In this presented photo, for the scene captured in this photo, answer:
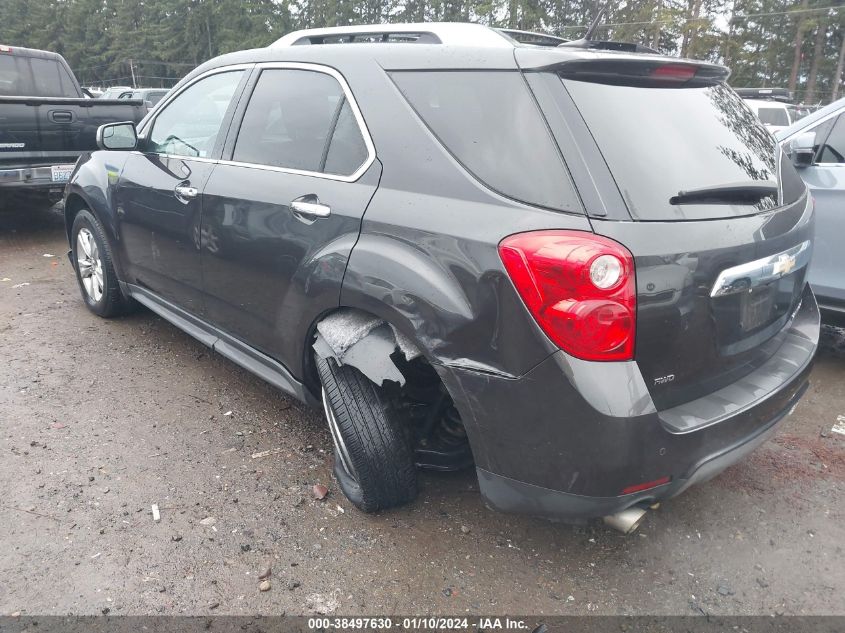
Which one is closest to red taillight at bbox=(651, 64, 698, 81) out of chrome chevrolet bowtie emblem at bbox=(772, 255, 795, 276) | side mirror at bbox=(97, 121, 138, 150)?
chrome chevrolet bowtie emblem at bbox=(772, 255, 795, 276)

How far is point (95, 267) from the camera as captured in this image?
15.2ft

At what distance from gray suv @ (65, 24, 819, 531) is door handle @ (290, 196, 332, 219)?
0.03 ft

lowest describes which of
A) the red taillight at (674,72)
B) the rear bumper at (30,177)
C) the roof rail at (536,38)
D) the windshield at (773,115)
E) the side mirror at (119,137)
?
the windshield at (773,115)

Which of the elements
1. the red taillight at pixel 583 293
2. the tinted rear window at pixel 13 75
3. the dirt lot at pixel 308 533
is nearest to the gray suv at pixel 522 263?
the red taillight at pixel 583 293

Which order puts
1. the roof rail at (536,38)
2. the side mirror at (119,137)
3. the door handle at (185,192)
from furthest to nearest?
the side mirror at (119,137) < the door handle at (185,192) < the roof rail at (536,38)

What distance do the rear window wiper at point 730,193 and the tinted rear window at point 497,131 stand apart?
1.31 feet

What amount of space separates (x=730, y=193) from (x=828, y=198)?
232cm

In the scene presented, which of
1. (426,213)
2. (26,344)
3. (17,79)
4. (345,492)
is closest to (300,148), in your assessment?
(426,213)

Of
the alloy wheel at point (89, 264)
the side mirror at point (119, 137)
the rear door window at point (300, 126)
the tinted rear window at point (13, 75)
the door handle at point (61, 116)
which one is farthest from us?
the tinted rear window at point (13, 75)

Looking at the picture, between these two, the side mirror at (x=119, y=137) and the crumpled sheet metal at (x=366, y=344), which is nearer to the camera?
the crumpled sheet metal at (x=366, y=344)

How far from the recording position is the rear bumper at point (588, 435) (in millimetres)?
1907

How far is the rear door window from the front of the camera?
2.62 meters

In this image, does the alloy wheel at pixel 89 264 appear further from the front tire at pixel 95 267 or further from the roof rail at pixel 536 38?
the roof rail at pixel 536 38

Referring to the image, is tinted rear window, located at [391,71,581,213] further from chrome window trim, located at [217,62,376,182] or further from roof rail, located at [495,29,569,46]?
roof rail, located at [495,29,569,46]
